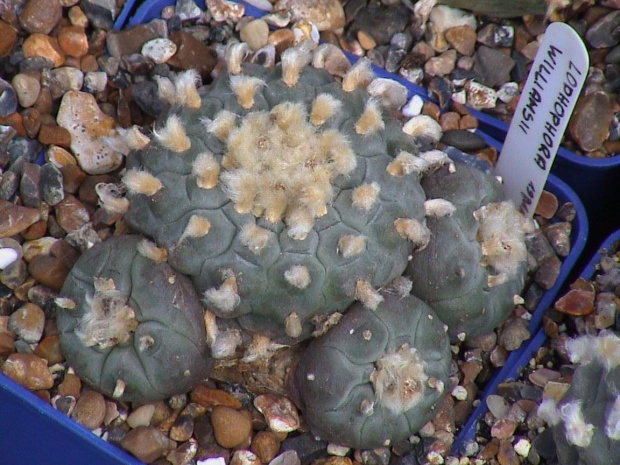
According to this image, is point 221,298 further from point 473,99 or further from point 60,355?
point 473,99

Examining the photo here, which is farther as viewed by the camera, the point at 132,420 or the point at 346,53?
the point at 346,53

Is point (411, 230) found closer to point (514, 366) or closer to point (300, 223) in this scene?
point (300, 223)

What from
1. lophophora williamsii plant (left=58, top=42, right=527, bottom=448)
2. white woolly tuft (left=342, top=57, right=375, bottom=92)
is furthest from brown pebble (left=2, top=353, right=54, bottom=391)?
white woolly tuft (left=342, top=57, right=375, bottom=92)

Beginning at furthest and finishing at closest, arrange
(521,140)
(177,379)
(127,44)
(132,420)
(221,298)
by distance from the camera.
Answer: (127,44) < (521,140) < (132,420) < (177,379) < (221,298)

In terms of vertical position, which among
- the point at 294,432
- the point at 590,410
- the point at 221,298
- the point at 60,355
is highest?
the point at 221,298

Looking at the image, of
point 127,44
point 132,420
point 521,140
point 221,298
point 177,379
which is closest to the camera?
point 221,298

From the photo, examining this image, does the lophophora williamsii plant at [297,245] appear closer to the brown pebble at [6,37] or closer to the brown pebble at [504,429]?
the brown pebble at [504,429]

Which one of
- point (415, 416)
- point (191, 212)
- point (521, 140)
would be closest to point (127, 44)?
point (191, 212)

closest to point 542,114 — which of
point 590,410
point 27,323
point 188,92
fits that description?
point 590,410

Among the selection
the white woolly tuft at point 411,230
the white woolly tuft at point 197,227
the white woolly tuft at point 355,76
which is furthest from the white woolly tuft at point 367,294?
the white woolly tuft at point 355,76
